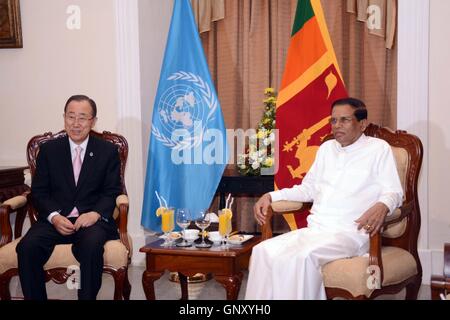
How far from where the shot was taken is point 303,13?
15.2 feet

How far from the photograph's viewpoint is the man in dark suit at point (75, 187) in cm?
351

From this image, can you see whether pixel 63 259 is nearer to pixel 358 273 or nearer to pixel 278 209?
pixel 278 209

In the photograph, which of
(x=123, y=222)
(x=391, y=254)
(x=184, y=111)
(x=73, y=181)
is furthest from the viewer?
(x=184, y=111)

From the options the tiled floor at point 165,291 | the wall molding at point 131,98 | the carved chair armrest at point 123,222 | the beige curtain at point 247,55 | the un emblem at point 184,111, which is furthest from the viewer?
the beige curtain at point 247,55

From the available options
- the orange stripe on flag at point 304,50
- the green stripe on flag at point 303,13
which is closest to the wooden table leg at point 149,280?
the orange stripe on flag at point 304,50

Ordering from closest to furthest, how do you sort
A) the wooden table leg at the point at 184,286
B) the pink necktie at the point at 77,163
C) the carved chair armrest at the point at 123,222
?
the carved chair armrest at the point at 123,222, the pink necktie at the point at 77,163, the wooden table leg at the point at 184,286

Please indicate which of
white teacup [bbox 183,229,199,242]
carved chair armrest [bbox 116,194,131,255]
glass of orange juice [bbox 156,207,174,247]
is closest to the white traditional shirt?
white teacup [bbox 183,229,199,242]

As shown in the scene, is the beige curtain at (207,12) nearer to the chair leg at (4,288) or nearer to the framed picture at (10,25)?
the framed picture at (10,25)

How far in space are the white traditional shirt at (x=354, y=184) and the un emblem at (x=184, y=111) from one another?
1.61 meters

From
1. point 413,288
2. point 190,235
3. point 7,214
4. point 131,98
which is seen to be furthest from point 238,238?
point 131,98

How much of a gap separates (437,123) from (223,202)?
1.96 metres

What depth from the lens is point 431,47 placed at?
172 inches

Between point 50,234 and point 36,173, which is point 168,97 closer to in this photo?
point 36,173

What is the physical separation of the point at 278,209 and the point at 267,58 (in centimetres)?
253
